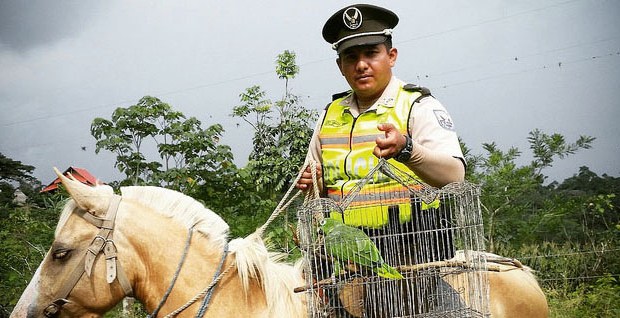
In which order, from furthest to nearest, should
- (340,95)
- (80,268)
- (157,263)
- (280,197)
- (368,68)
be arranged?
(280,197)
(340,95)
(368,68)
(157,263)
(80,268)

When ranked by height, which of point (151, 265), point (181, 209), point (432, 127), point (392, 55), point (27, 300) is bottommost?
point (27, 300)

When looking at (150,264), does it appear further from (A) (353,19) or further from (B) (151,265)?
(A) (353,19)

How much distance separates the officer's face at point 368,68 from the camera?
3100 mm

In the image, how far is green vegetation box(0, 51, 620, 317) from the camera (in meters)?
6.77

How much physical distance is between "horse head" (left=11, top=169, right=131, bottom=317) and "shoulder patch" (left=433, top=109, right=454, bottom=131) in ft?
5.64

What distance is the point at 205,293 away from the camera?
286 centimetres

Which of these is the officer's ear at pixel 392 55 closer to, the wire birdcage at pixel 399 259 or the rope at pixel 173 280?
the wire birdcage at pixel 399 259

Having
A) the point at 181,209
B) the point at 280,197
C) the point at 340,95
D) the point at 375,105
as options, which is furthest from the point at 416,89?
the point at 280,197

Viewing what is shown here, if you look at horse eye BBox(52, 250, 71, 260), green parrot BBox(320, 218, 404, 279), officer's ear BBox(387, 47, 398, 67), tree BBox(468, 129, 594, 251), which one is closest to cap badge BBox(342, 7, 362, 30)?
officer's ear BBox(387, 47, 398, 67)

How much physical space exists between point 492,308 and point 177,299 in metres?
1.94

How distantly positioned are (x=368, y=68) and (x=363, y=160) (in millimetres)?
509

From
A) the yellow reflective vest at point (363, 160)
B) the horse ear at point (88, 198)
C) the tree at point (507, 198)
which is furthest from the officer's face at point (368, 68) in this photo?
the tree at point (507, 198)

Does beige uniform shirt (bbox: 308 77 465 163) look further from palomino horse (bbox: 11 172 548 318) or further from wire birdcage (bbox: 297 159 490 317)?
palomino horse (bbox: 11 172 548 318)

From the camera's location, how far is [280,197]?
8.52 meters
